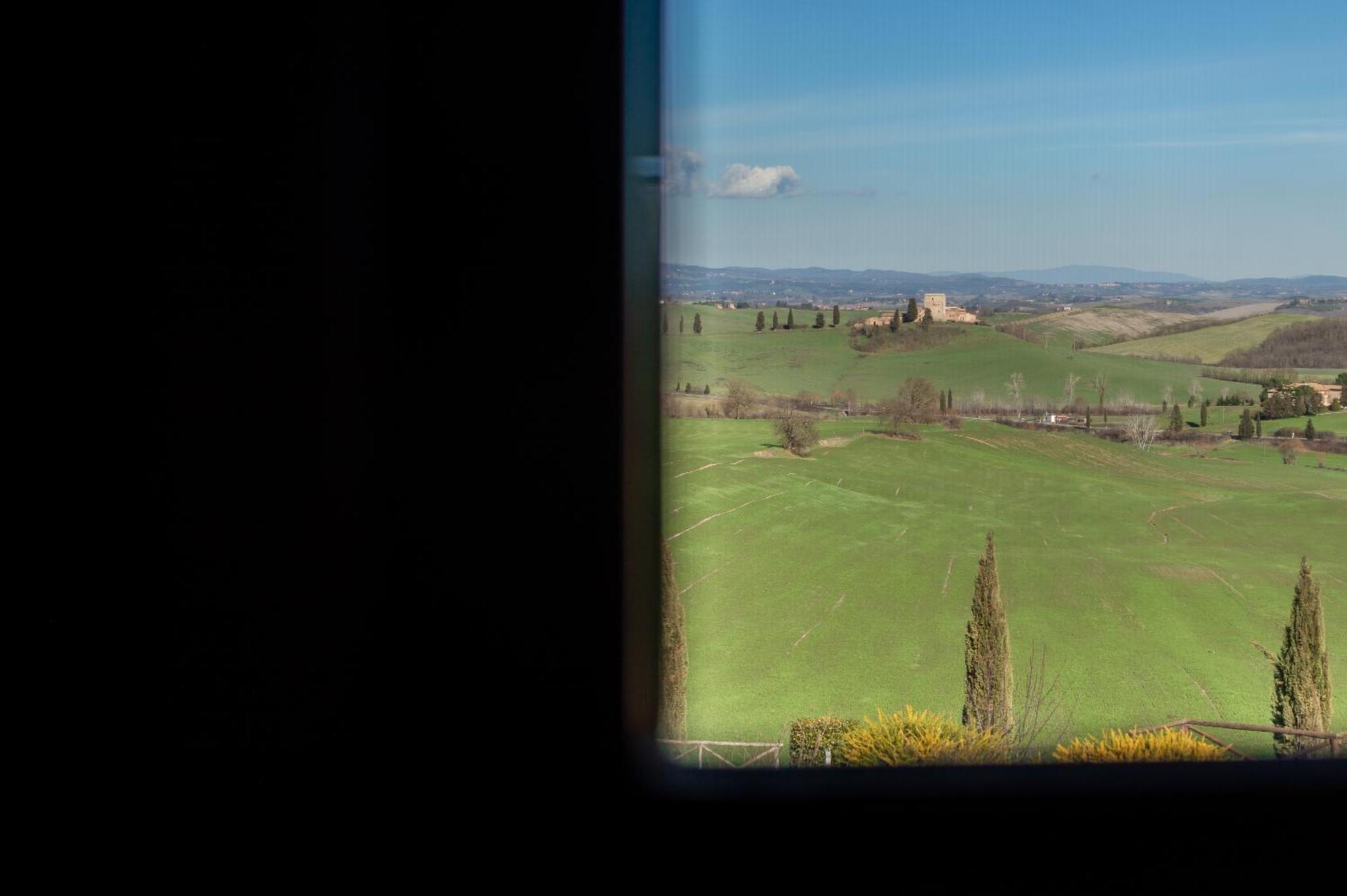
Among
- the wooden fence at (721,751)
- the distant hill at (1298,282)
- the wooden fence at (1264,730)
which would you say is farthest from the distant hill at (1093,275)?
the wooden fence at (721,751)

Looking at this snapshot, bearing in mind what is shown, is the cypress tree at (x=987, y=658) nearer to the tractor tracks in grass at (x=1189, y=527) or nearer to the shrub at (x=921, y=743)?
the shrub at (x=921, y=743)

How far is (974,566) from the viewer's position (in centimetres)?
235

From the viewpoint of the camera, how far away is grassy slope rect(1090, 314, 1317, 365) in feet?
8.12

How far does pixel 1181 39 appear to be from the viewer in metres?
2.44

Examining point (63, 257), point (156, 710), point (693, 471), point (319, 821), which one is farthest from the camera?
point (693, 471)

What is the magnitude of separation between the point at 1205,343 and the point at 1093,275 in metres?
0.34

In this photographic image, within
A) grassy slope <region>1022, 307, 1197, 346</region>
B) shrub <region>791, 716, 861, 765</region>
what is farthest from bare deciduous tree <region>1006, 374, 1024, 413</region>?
shrub <region>791, 716, 861, 765</region>

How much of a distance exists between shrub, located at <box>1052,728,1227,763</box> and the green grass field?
0.04 metres

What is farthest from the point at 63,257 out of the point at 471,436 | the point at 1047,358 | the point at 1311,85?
the point at 1311,85

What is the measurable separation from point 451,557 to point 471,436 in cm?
26

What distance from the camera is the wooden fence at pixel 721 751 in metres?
2.21

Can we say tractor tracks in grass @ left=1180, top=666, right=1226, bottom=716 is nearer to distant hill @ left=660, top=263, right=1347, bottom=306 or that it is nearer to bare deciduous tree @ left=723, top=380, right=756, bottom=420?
distant hill @ left=660, top=263, right=1347, bottom=306

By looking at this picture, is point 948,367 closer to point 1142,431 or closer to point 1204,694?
point 1142,431

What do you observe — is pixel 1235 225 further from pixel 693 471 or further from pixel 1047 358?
pixel 693 471
